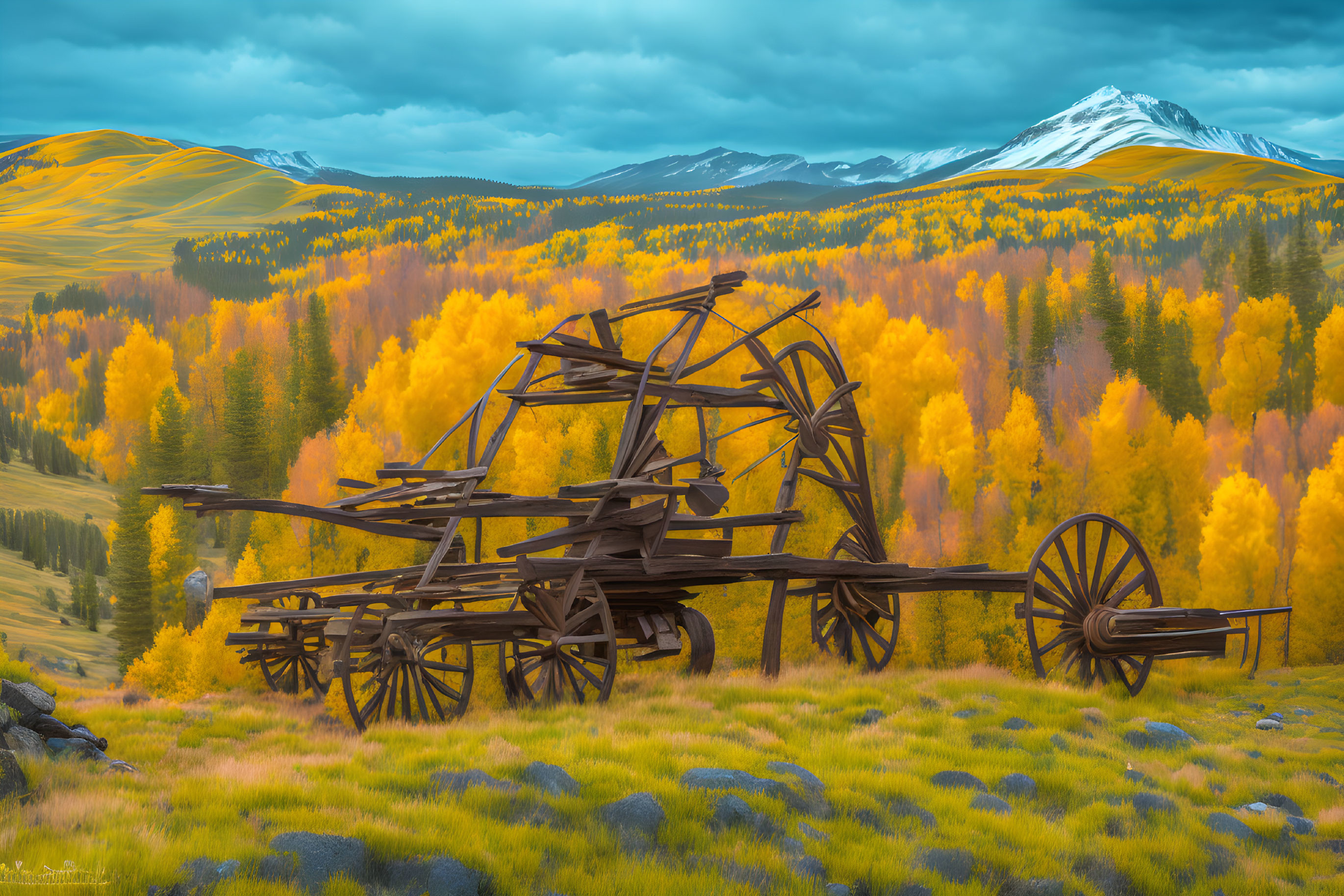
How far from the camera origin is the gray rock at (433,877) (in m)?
5.61

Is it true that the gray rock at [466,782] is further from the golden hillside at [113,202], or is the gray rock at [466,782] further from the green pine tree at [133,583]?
the golden hillside at [113,202]

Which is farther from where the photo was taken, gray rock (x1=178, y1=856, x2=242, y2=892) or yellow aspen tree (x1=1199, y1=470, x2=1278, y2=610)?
yellow aspen tree (x1=1199, y1=470, x2=1278, y2=610)

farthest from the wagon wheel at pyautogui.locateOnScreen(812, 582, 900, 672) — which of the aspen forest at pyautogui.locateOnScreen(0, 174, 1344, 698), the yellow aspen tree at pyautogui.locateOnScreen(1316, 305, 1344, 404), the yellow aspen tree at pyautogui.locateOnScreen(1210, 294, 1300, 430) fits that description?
the yellow aspen tree at pyautogui.locateOnScreen(1316, 305, 1344, 404)

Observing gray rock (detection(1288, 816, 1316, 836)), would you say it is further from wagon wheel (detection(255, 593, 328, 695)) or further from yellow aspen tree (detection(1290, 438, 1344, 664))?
yellow aspen tree (detection(1290, 438, 1344, 664))

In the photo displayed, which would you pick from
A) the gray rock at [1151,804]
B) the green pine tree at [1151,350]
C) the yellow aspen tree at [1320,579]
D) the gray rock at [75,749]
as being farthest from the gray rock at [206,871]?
the green pine tree at [1151,350]

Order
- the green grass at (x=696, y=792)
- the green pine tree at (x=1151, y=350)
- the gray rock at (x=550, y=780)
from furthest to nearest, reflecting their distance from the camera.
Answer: the green pine tree at (x=1151, y=350)
the gray rock at (x=550, y=780)
the green grass at (x=696, y=792)

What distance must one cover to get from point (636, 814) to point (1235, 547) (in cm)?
3666

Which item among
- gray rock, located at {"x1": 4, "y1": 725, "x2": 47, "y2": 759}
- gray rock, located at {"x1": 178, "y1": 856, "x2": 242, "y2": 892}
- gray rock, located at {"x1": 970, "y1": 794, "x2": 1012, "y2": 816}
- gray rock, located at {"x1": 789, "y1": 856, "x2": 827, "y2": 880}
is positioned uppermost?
gray rock, located at {"x1": 178, "y1": 856, "x2": 242, "y2": 892}

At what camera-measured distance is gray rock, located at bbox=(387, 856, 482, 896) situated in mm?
5605

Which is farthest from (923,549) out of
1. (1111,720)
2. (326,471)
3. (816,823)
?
(816,823)

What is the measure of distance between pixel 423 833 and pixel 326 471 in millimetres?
34836

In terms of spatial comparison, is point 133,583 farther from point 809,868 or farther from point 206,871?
point 809,868

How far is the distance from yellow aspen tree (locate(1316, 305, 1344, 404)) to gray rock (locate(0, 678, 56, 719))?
64.6 meters

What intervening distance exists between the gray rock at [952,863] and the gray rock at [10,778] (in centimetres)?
676
